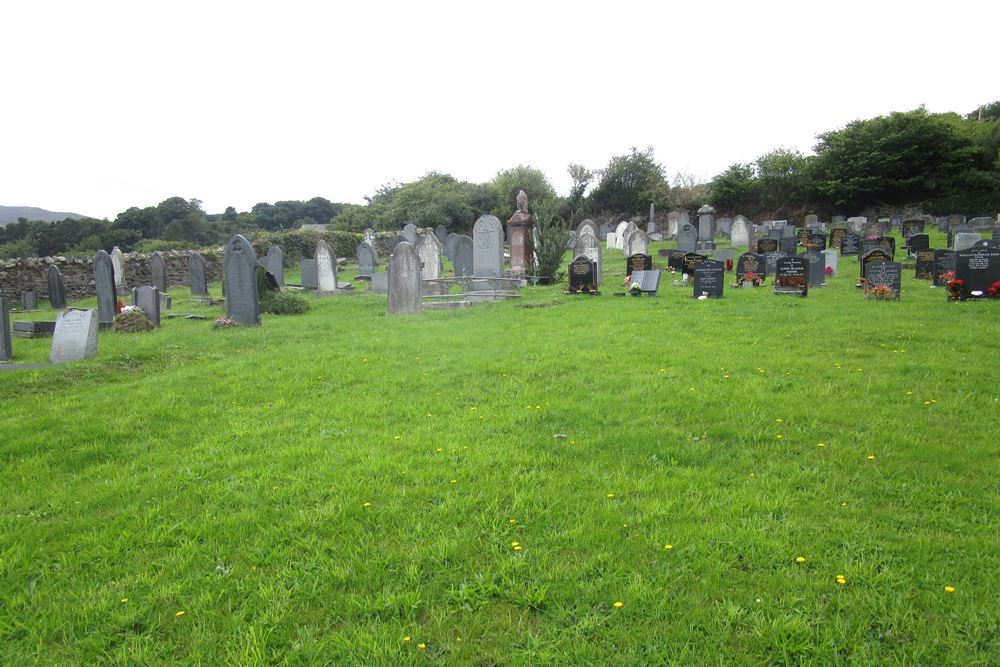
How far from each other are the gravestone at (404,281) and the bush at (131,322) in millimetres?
4647

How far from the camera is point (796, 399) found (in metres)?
5.52

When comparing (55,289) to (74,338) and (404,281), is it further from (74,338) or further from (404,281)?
(404,281)

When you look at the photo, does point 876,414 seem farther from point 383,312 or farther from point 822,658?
point 383,312

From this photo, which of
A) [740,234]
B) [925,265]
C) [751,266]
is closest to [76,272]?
[751,266]

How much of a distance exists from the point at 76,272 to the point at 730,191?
34162 millimetres

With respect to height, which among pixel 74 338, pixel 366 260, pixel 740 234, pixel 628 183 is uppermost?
pixel 628 183

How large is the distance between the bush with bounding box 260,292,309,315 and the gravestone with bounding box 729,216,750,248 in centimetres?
1995

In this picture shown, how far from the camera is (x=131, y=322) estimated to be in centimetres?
1156

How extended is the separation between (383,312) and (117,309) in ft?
19.5

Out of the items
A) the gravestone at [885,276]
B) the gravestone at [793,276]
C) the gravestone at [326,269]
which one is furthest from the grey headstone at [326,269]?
the gravestone at [885,276]

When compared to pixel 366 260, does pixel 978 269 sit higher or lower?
lower

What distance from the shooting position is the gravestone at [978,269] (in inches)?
414

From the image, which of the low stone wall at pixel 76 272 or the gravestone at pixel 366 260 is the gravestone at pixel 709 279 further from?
the low stone wall at pixel 76 272

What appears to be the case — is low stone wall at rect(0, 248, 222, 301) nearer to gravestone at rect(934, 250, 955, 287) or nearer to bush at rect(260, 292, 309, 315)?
bush at rect(260, 292, 309, 315)
